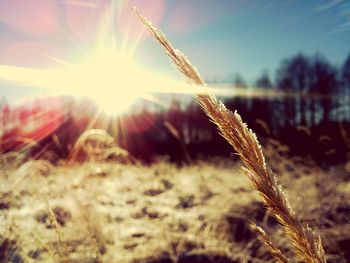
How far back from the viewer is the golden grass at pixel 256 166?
1.01m

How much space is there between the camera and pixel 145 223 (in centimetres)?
495

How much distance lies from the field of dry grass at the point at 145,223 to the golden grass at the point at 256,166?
1.17m

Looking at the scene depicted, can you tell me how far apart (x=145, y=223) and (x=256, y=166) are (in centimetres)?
407

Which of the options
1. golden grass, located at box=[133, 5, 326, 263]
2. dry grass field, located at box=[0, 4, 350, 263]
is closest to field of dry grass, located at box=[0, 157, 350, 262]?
dry grass field, located at box=[0, 4, 350, 263]

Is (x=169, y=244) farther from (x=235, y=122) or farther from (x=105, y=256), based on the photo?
(x=235, y=122)

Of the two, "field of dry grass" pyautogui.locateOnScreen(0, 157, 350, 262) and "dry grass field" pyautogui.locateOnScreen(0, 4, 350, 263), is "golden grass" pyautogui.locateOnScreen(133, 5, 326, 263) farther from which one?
"field of dry grass" pyautogui.locateOnScreen(0, 157, 350, 262)

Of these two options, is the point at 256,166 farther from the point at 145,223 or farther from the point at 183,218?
the point at 183,218

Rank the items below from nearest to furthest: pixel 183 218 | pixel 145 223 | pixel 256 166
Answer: pixel 256 166
pixel 145 223
pixel 183 218

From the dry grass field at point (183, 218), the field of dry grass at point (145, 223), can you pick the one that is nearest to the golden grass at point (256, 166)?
the dry grass field at point (183, 218)

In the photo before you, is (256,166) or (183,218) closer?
(256,166)

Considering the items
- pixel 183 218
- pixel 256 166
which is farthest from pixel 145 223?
pixel 256 166

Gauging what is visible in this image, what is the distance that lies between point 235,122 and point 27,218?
3.72 meters

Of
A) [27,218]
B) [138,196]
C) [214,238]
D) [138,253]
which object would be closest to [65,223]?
[27,218]

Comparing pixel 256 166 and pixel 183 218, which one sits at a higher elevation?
pixel 256 166
